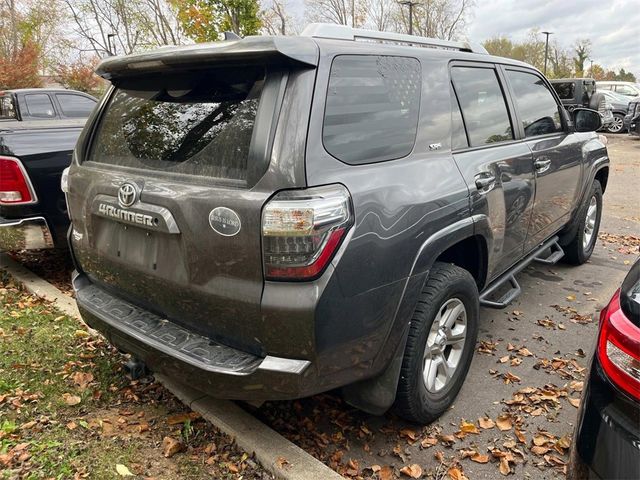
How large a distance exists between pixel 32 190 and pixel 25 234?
0.36 m

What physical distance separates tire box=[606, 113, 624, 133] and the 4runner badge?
2258cm

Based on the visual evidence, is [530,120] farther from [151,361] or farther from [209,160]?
[151,361]

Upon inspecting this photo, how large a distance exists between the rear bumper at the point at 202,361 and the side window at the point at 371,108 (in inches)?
35.9

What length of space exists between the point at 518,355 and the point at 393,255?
1851 millimetres

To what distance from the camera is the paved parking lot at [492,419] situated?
2469mm

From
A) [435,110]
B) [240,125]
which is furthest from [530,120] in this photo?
[240,125]

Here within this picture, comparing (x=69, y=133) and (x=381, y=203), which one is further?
(x=69, y=133)

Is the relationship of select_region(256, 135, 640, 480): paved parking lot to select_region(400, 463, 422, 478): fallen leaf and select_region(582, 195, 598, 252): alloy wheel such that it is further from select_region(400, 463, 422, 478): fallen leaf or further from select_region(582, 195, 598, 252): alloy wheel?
select_region(582, 195, 598, 252): alloy wheel

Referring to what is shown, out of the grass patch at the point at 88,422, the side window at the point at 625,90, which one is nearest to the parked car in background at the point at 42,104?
the grass patch at the point at 88,422

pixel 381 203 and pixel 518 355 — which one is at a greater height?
pixel 381 203

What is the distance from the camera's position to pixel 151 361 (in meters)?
2.36

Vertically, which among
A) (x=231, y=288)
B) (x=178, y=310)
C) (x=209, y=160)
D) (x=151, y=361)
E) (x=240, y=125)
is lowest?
(x=151, y=361)

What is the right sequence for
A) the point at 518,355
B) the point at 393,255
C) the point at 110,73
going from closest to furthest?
the point at 393,255 < the point at 110,73 < the point at 518,355

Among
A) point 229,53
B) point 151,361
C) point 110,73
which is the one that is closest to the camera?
point 229,53
